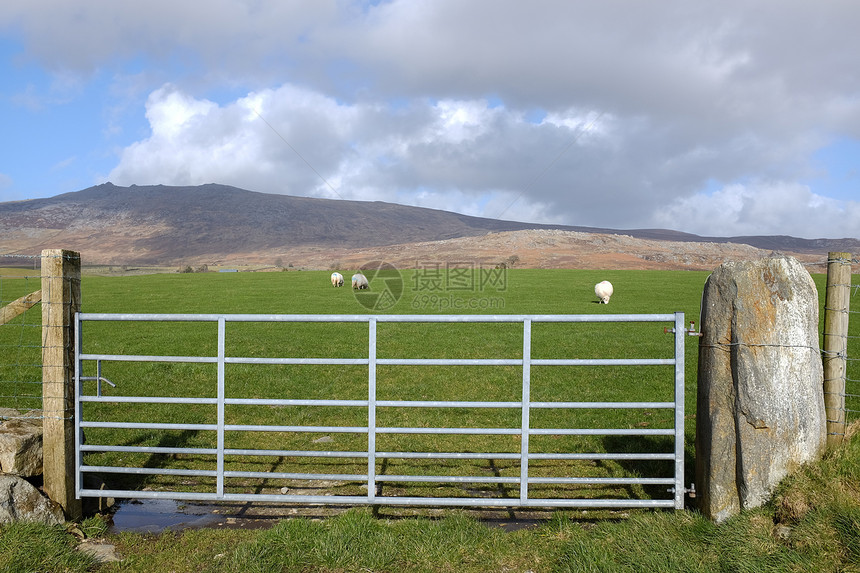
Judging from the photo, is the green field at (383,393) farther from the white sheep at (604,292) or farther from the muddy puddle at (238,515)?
the white sheep at (604,292)

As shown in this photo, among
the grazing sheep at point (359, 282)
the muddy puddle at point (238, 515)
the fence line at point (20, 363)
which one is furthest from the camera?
the grazing sheep at point (359, 282)

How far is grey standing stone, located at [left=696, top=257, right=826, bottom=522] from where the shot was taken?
527 centimetres

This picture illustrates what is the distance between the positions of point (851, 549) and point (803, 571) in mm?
438

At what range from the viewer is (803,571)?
4.39 meters

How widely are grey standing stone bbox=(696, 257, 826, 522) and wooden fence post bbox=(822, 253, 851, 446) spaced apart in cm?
36

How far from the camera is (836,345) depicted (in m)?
5.76

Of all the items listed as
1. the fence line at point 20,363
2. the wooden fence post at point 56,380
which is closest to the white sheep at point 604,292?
the fence line at point 20,363

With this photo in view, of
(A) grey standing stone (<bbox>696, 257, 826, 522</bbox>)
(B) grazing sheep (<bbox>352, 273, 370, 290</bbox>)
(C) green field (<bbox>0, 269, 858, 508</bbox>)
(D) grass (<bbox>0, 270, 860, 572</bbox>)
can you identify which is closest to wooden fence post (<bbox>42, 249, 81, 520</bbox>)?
(D) grass (<bbox>0, 270, 860, 572</bbox>)

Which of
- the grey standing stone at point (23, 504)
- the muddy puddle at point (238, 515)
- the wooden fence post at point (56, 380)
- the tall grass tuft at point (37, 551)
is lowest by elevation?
the muddy puddle at point (238, 515)

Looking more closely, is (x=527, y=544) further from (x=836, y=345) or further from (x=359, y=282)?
(x=359, y=282)

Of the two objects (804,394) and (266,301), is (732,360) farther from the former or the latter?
(266,301)

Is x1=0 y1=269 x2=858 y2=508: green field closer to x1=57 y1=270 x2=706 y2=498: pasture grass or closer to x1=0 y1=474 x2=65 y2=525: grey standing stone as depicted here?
x1=57 y1=270 x2=706 y2=498: pasture grass

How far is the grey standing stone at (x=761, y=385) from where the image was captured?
5.27 metres

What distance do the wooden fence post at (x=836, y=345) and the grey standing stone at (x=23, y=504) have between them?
7.70m
